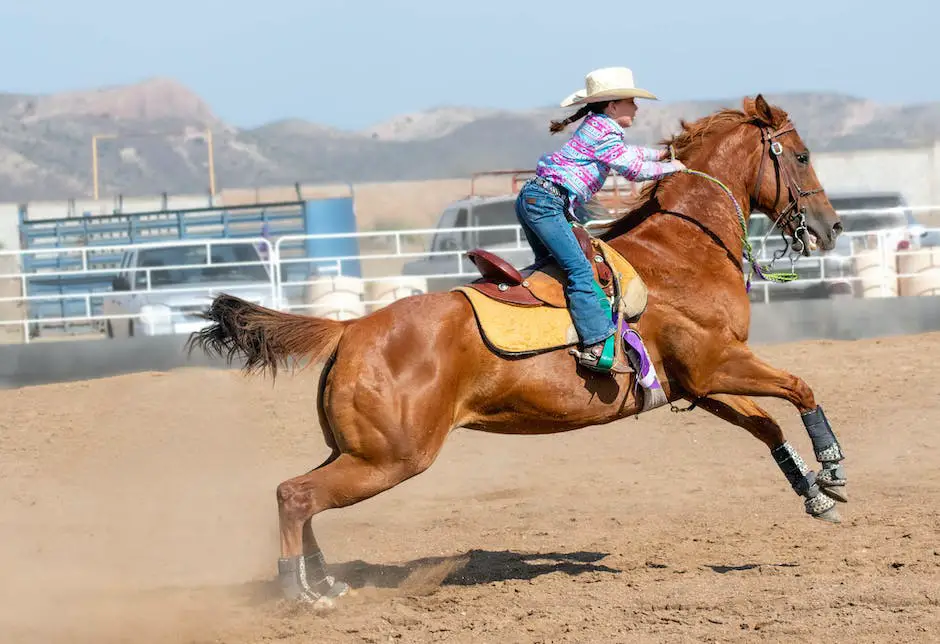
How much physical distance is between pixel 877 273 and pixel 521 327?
Result: 10107 mm

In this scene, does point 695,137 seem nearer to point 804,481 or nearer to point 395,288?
point 804,481

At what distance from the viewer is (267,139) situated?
80375mm

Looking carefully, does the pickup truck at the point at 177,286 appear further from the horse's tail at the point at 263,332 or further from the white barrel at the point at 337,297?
the horse's tail at the point at 263,332

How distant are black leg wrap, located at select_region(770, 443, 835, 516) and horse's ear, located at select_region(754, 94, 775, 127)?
1.75m

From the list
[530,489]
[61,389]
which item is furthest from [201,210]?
[530,489]

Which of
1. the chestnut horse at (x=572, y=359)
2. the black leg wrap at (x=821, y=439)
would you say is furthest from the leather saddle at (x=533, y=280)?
the black leg wrap at (x=821, y=439)

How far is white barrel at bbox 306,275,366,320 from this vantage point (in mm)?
14375

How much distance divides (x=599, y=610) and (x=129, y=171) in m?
68.8

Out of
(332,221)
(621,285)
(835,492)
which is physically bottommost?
(835,492)

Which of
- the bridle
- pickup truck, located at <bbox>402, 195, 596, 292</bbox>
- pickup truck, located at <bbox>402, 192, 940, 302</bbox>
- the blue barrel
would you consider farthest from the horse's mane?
the blue barrel

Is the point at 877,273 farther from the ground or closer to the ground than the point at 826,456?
farther from the ground

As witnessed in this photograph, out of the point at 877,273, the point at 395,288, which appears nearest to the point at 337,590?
the point at 395,288

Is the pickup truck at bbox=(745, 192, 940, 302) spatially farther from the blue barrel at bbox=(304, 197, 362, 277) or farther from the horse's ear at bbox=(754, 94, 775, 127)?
the blue barrel at bbox=(304, 197, 362, 277)

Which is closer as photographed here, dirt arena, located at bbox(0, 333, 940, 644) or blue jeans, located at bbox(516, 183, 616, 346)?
dirt arena, located at bbox(0, 333, 940, 644)
